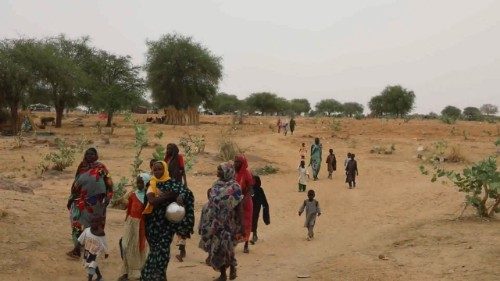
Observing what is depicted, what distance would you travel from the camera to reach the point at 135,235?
610 cm

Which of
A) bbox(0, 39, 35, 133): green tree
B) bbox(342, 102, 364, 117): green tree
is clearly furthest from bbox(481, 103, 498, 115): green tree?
bbox(0, 39, 35, 133): green tree

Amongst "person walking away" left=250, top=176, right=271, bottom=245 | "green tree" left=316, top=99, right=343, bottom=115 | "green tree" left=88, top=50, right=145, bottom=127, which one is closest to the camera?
"person walking away" left=250, top=176, right=271, bottom=245

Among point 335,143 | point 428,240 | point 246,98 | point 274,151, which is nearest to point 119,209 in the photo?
point 428,240

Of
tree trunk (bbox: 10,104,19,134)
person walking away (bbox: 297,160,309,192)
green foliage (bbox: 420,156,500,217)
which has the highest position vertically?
tree trunk (bbox: 10,104,19,134)

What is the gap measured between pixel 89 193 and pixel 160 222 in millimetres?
1282

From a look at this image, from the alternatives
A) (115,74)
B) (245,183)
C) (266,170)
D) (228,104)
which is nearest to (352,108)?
(228,104)

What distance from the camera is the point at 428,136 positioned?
35312mm

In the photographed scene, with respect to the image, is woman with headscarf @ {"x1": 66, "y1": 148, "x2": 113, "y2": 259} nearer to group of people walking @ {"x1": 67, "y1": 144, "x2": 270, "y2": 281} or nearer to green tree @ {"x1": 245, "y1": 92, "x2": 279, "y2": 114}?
group of people walking @ {"x1": 67, "y1": 144, "x2": 270, "y2": 281}

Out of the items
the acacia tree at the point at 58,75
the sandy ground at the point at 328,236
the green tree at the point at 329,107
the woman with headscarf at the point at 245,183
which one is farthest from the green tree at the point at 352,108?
the woman with headscarf at the point at 245,183

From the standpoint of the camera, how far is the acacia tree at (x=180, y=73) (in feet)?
161

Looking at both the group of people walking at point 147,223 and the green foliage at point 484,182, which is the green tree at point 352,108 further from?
the group of people walking at point 147,223

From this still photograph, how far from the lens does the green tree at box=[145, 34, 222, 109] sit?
49219mm

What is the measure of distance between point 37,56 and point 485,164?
32262 millimetres

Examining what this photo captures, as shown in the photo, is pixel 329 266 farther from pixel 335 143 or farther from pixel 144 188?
pixel 335 143
